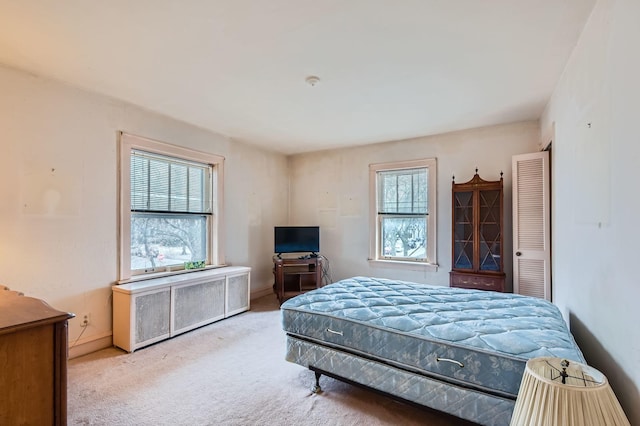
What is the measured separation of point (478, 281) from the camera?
13.0 ft

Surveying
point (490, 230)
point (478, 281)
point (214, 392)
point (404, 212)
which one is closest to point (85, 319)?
point (214, 392)

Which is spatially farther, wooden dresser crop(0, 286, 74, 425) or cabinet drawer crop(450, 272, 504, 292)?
cabinet drawer crop(450, 272, 504, 292)

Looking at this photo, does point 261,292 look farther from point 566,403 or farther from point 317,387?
point 566,403

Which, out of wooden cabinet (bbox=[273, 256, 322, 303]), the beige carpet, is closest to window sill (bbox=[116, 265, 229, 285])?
the beige carpet

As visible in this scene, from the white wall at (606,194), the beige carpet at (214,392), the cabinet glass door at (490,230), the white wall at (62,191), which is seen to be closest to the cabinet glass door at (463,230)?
the cabinet glass door at (490,230)

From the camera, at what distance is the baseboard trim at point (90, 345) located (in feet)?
9.80

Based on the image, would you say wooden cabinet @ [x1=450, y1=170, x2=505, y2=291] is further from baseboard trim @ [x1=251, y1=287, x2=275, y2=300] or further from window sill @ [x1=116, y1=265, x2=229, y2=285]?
window sill @ [x1=116, y1=265, x2=229, y2=285]

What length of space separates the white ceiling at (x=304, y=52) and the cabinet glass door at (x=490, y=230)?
103 cm

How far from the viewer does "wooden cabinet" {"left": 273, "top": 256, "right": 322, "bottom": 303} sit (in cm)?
483

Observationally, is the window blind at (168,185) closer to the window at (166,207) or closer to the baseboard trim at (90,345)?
the window at (166,207)

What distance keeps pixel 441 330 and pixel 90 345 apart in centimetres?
334

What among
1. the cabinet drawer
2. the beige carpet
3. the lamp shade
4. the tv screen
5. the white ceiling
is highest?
the white ceiling

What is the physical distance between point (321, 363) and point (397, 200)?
10.6 feet

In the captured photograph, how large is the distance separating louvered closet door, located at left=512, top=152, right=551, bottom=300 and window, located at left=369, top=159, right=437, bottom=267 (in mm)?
1120
